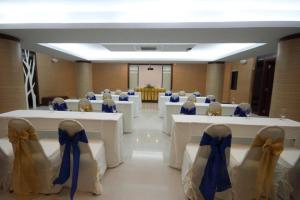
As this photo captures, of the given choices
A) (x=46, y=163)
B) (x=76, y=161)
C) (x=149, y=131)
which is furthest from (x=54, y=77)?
(x=76, y=161)

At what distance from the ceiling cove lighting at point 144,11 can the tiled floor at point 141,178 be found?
2.48 meters

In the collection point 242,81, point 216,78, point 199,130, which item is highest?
point 216,78

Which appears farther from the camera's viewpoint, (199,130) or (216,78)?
(216,78)

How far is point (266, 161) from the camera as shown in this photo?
5.33 feet

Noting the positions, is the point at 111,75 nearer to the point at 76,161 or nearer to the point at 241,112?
the point at 241,112

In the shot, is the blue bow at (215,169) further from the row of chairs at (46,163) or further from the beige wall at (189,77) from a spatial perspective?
the beige wall at (189,77)

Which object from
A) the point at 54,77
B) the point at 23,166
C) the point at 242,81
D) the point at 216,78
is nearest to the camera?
the point at 23,166

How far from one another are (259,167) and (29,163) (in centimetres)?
242

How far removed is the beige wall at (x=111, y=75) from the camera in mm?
11211

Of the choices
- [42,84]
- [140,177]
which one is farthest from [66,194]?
[42,84]

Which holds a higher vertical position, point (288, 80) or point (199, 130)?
point (288, 80)

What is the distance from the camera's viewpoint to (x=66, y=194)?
1965mm

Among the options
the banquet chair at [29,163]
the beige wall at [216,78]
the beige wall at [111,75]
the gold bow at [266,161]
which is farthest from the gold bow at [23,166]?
the beige wall at [111,75]

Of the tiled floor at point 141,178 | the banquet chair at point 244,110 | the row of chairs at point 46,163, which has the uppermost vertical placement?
the banquet chair at point 244,110
